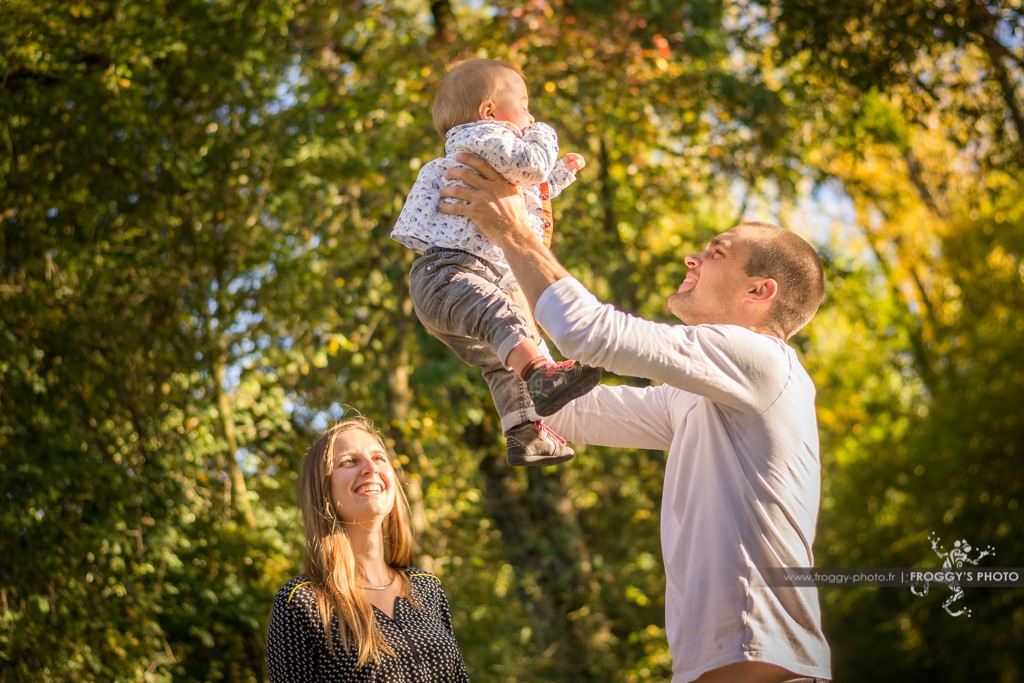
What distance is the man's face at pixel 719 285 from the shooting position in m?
2.52

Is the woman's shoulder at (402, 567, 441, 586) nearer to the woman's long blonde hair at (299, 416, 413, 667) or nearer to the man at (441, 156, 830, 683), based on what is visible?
the woman's long blonde hair at (299, 416, 413, 667)

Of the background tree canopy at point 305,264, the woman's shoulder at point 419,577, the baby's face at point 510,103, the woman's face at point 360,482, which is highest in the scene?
the baby's face at point 510,103

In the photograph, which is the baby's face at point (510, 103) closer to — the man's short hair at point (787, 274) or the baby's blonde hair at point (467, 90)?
the baby's blonde hair at point (467, 90)

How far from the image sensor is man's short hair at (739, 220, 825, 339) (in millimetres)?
2516

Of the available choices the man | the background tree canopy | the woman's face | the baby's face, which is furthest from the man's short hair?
the background tree canopy

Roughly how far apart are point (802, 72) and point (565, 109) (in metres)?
1.51

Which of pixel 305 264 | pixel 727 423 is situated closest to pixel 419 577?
pixel 727 423

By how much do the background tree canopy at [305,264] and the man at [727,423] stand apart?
3368 mm

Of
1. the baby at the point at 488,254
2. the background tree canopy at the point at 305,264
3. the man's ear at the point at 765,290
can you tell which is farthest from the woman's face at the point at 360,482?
the background tree canopy at the point at 305,264

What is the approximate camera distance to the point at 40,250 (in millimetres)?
5438

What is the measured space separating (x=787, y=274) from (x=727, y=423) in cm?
38

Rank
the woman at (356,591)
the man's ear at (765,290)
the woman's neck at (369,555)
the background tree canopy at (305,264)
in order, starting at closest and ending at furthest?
the man's ear at (765,290), the woman at (356,591), the woman's neck at (369,555), the background tree canopy at (305,264)

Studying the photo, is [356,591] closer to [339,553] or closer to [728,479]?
[339,553]

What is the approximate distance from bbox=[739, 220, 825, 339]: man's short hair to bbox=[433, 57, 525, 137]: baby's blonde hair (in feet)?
2.28
